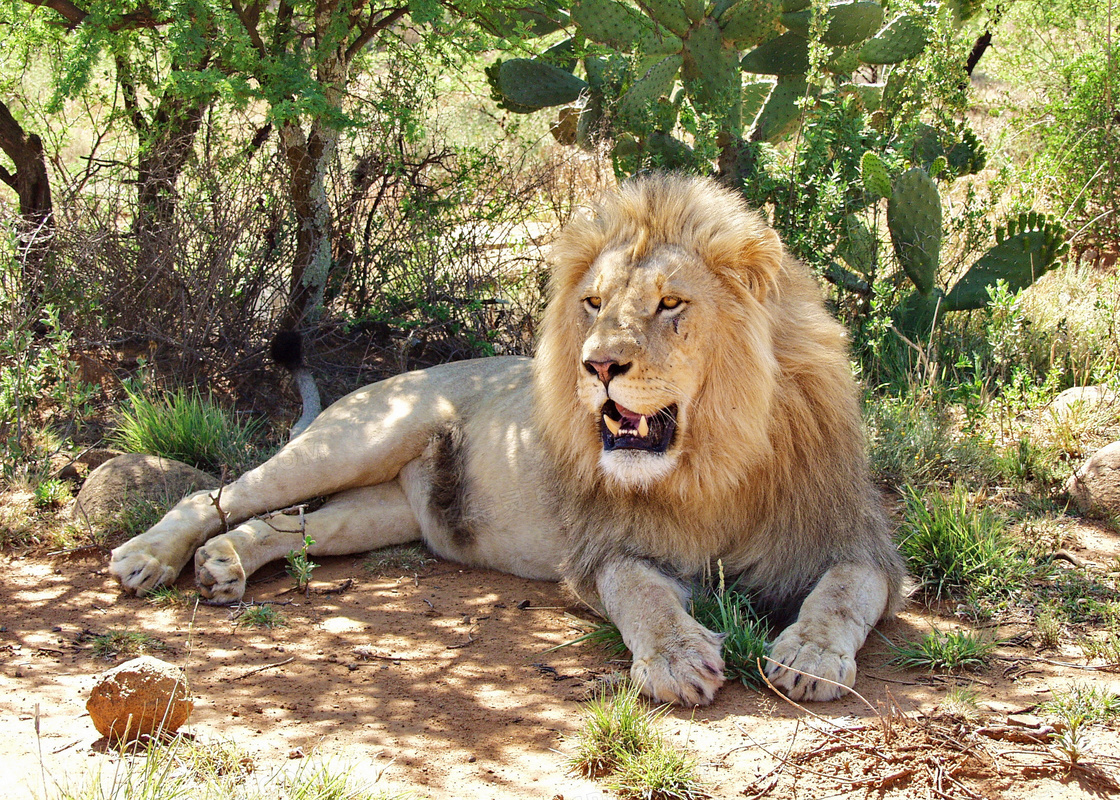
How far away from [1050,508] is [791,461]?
180 cm

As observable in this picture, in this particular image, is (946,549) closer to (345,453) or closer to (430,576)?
(430,576)

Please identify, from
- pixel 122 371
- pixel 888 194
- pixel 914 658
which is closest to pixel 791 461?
pixel 914 658

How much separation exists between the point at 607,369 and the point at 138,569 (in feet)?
6.97

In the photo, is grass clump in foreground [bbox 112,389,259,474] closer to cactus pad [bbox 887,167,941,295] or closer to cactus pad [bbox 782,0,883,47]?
cactus pad [bbox 887,167,941,295]

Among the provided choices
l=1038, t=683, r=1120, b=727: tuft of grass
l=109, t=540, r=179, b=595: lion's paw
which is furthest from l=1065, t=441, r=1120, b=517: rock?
l=109, t=540, r=179, b=595: lion's paw

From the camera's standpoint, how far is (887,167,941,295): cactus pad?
5.63 metres

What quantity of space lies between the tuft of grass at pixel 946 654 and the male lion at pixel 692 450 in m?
0.19

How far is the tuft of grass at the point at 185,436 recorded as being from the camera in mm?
5234

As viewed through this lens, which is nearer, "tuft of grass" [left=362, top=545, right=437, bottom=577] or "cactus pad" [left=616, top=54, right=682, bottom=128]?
"tuft of grass" [left=362, top=545, right=437, bottom=577]

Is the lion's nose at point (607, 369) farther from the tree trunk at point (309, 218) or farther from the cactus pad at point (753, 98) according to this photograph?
the cactus pad at point (753, 98)

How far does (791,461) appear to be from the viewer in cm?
350

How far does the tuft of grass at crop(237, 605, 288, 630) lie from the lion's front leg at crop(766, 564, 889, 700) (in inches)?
72.7

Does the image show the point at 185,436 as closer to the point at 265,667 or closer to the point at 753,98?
the point at 265,667

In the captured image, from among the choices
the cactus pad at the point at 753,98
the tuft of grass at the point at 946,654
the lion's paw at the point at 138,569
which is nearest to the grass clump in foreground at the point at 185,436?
the lion's paw at the point at 138,569
